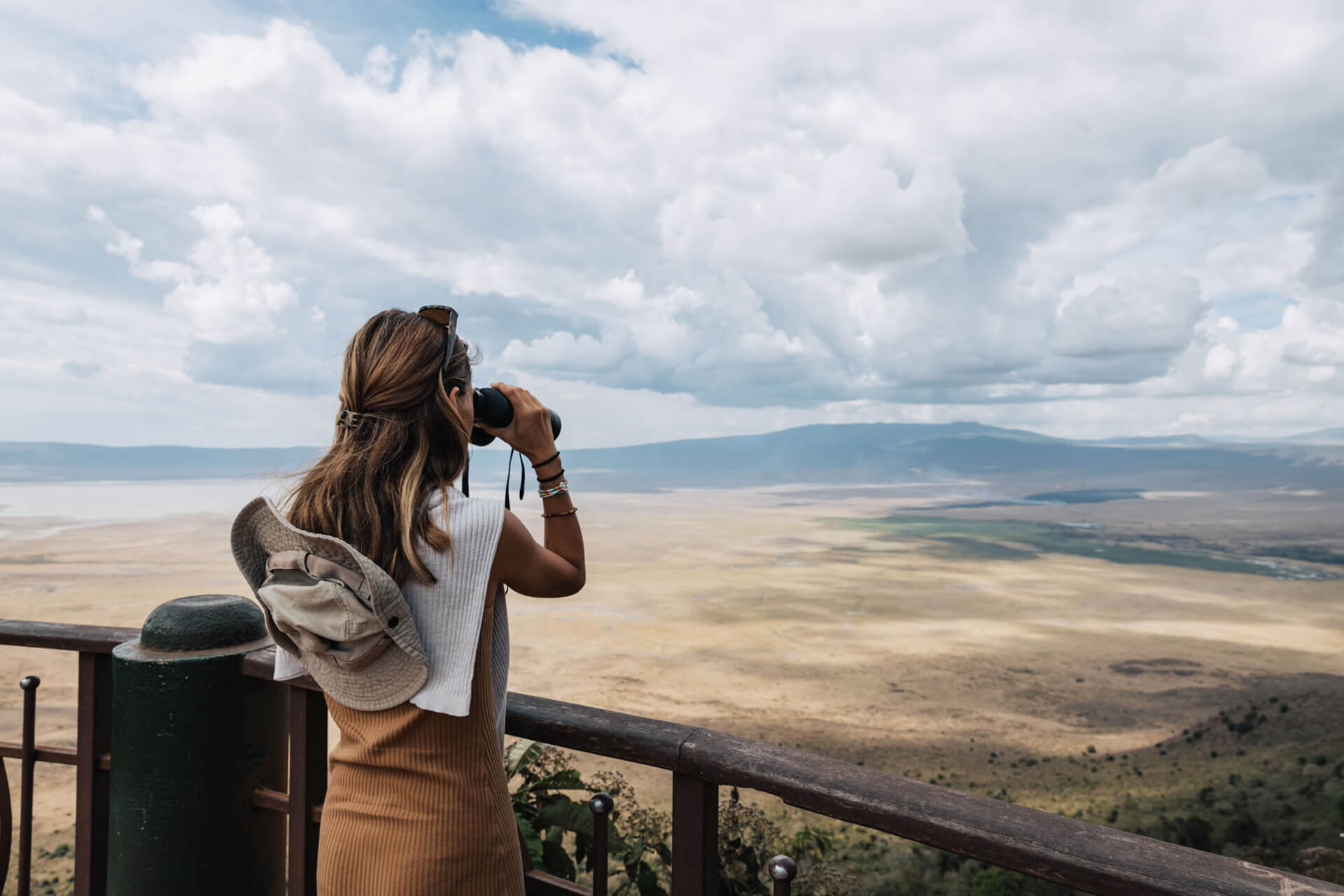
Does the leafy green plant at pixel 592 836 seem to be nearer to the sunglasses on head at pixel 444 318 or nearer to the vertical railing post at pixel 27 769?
the vertical railing post at pixel 27 769

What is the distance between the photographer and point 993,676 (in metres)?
80.3

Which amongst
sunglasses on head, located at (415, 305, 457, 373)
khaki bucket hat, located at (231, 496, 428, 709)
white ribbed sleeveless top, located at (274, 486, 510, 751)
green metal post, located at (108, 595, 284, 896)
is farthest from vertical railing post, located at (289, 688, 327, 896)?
sunglasses on head, located at (415, 305, 457, 373)

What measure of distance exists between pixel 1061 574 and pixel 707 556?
5272cm

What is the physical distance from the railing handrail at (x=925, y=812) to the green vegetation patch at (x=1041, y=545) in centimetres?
12970

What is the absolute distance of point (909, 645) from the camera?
8994cm

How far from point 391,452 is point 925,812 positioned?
0.94 m

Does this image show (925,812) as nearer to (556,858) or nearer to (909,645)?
(556,858)

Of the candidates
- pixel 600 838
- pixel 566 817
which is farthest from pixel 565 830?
pixel 600 838

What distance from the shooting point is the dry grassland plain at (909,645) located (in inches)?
2513

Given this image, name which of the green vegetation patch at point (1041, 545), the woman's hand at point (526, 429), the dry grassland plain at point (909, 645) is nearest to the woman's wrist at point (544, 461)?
the woman's hand at point (526, 429)

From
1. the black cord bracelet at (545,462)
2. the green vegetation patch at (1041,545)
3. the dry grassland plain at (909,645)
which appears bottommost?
the dry grassland plain at (909,645)

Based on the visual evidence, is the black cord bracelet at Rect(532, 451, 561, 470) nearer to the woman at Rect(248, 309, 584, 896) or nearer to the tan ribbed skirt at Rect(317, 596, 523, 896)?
the woman at Rect(248, 309, 584, 896)

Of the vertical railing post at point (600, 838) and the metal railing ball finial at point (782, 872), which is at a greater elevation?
the metal railing ball finial at point (782, 872)

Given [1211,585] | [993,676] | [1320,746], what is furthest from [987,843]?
[1211,585]
